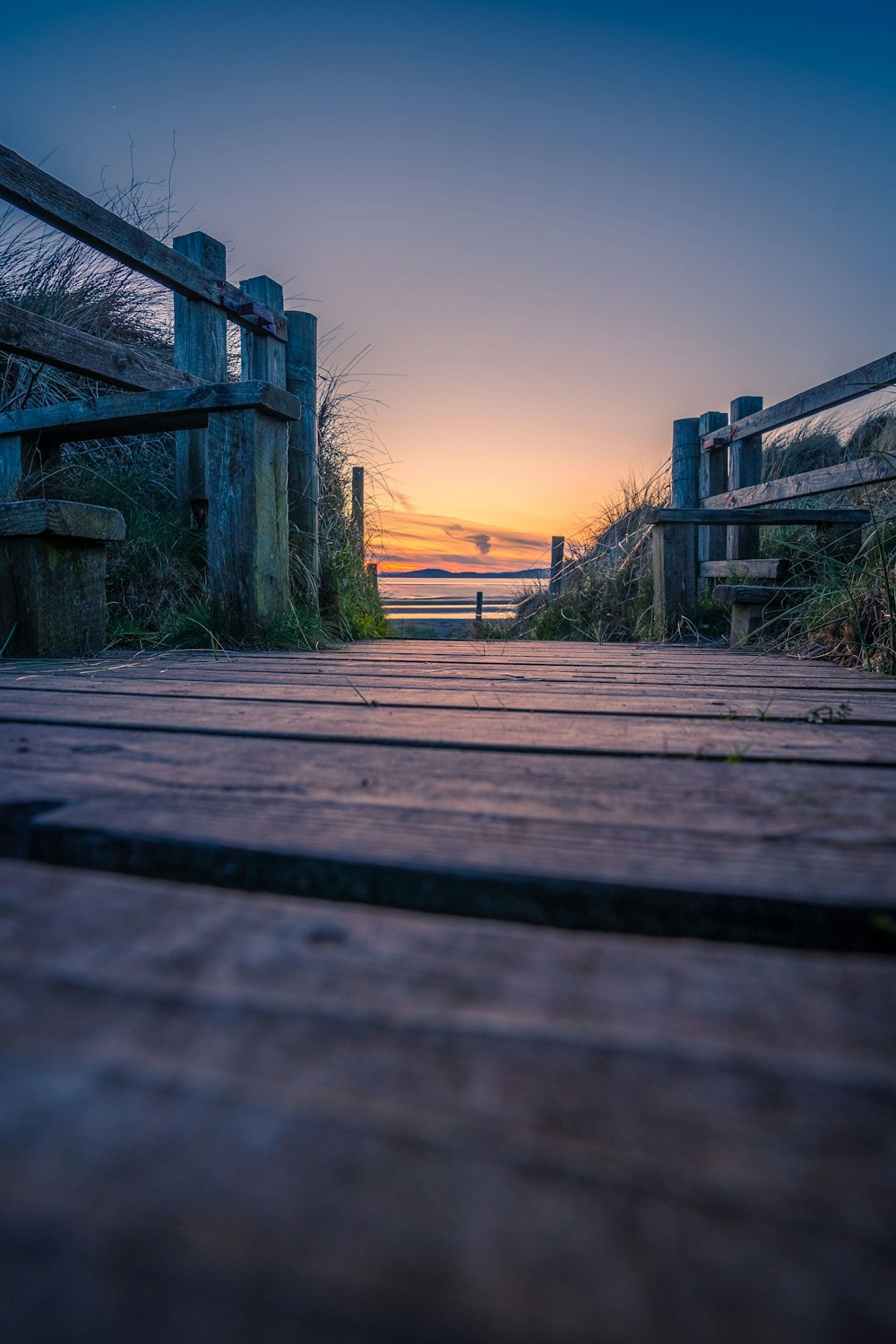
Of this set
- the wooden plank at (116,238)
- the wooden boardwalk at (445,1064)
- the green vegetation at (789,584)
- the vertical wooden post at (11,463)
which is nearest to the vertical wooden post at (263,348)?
the wooden plank at (116,238)

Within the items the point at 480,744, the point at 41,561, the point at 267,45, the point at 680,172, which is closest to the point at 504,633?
the point at 41,561

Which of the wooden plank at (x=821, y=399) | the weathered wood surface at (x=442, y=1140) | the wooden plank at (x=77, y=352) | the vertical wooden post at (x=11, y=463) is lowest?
the weathered wood surface at (x=442, y=1140)

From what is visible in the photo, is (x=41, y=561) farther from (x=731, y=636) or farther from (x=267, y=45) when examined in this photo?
(x=267, y=45)

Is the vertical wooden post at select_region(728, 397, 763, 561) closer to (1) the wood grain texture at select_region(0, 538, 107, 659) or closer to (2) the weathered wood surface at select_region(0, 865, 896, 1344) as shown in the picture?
(1) the wood grain texture at select_region(0, 538, 107, 659)

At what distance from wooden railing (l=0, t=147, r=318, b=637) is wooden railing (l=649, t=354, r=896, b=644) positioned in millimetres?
2576

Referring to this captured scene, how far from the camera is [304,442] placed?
438 centimetres

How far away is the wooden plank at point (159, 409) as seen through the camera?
311cm

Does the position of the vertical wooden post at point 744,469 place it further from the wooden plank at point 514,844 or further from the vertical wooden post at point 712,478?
the wooden plank at point 514,844

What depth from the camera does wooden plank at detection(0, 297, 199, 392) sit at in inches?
111

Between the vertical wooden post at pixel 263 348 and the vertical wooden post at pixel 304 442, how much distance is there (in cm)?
13

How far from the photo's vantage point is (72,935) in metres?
0.47

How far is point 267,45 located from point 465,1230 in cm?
2129

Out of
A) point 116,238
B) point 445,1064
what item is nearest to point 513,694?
point 445,1064

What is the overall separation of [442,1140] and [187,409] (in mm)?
3338
